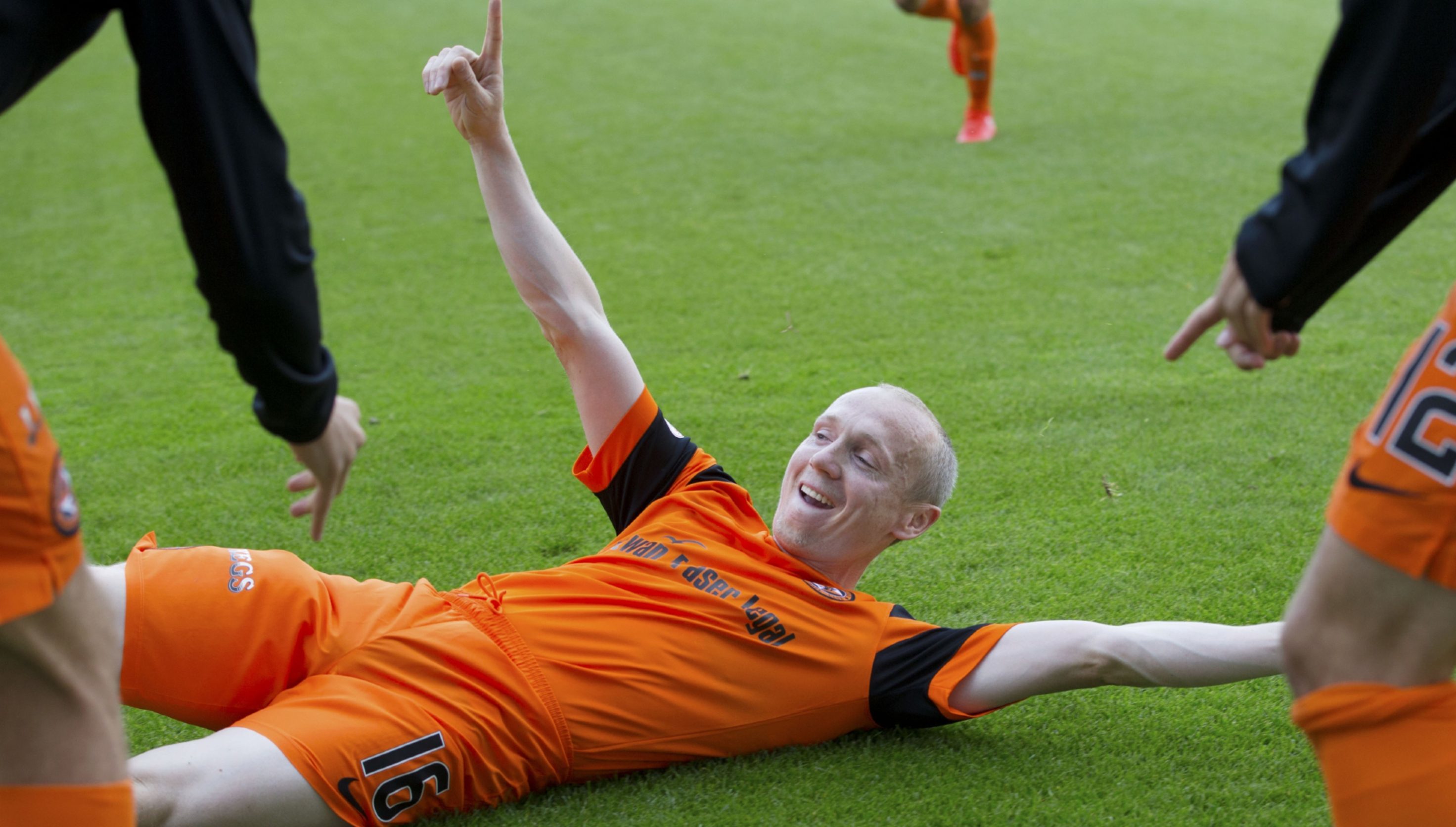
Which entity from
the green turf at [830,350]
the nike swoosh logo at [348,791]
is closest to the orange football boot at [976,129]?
the green turf at [830,350]

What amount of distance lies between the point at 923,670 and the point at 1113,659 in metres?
0.31

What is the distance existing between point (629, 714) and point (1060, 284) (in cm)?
317

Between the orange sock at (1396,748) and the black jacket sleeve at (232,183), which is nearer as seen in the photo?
the black jacket sleeve at (232,183)

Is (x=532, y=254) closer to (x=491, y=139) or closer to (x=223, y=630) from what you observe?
(x=491, y=139)

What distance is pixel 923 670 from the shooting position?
2.15 m

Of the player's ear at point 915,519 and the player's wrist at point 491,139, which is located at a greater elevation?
the player's wrist at point 491,139

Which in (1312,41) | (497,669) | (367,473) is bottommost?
(1312,41)

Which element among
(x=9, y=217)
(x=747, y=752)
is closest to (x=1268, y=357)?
(x=747, y=752)

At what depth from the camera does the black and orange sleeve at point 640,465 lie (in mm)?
2449

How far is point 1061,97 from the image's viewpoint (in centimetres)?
801

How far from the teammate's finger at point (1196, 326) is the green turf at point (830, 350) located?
79 centimetres

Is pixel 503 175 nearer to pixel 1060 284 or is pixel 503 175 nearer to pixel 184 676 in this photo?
pixel 184 676

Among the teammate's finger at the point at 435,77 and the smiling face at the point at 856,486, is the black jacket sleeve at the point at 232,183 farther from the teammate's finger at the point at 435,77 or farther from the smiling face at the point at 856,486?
the smiling face at the point at 856,486

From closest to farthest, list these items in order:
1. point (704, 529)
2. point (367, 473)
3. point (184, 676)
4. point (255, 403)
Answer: point (255, 403) < point (184, 676) < point (704, 529) < point (367, 473)
